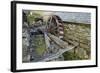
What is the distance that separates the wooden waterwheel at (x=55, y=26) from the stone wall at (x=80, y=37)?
0.14 feet

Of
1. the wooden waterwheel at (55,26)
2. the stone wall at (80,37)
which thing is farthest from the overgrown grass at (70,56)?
the wooden waterwheel at (55,26)

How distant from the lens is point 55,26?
65.2 inches

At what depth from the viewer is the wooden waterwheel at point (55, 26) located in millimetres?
1639

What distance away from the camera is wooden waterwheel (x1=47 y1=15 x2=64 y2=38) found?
1.64 meters

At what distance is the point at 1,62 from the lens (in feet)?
5.01

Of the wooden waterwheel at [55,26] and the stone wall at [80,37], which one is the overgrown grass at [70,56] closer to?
the stone wall at [80,37]

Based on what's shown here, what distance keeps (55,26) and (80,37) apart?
0.23m

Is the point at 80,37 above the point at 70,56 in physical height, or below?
above

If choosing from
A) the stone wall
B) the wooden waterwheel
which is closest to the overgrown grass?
the stone wall

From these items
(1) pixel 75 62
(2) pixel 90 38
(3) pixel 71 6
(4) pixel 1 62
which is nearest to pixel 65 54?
(1) pixel 75 62

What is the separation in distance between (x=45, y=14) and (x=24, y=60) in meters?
0.38

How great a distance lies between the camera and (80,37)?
173 centimetres

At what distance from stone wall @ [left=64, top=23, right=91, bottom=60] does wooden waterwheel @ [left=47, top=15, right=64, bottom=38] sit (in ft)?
0.14

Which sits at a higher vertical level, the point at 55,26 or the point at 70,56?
the point at 55,26
